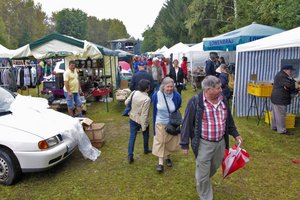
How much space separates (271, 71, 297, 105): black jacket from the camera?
22.1ft

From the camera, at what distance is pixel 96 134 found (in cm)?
624

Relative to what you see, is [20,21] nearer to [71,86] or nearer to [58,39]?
[58,39]

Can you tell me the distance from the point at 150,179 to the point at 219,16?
1000 inches

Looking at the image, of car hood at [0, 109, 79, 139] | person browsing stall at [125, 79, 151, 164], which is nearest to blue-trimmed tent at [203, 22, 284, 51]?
person browsing stall at [125, 79, 151, 164]

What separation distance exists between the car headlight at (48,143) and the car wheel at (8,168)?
0.48 meters

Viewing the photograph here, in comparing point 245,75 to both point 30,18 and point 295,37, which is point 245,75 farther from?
point 30,18

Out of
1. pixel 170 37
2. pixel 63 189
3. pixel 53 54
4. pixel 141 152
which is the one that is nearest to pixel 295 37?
pixel 141 152

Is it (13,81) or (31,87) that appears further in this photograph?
(31,87)

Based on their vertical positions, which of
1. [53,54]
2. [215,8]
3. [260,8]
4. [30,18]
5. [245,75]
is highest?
[30,18]

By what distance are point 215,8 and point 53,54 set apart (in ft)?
71.2

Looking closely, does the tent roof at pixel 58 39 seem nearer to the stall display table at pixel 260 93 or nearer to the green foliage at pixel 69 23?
the stall display table at pixel 260 93

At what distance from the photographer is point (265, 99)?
857 cm

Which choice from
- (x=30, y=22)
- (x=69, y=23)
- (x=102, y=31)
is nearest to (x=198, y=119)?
(x=30, y=22)

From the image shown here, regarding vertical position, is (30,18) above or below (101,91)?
above
